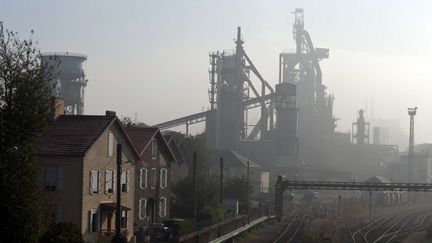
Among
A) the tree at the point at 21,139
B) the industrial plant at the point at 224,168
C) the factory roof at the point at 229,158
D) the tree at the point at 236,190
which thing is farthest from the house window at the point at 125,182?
the factory roof at the point at 229,158

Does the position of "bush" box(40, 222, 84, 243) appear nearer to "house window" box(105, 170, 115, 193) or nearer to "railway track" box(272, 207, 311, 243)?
"house window" box(105, 170, 115, 193)

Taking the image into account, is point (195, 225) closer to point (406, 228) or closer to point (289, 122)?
point (406, 228)

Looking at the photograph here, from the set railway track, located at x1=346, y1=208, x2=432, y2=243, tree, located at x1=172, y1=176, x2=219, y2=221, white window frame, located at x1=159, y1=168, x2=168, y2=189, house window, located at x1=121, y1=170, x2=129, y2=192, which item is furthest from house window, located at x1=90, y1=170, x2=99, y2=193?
railway track, located at x1=346, y1=208, x2=432, y2=243

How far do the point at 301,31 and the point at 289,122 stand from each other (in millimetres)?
35127

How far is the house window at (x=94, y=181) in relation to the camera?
39625 mm

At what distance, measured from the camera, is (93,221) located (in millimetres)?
40188

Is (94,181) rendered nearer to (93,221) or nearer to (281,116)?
(93,221)

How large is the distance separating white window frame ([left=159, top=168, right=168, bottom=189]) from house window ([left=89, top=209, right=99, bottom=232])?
1469 cm

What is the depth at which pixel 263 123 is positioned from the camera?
131 metres

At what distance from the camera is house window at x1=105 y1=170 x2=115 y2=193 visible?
42.2 meters

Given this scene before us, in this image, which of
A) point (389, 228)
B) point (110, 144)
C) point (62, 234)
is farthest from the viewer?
point (389, 228)

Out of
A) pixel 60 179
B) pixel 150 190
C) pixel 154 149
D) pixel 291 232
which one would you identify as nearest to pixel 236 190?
pixel 291 232

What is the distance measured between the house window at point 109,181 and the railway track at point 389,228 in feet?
55.2

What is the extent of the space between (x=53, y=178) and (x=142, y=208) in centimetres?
1323
